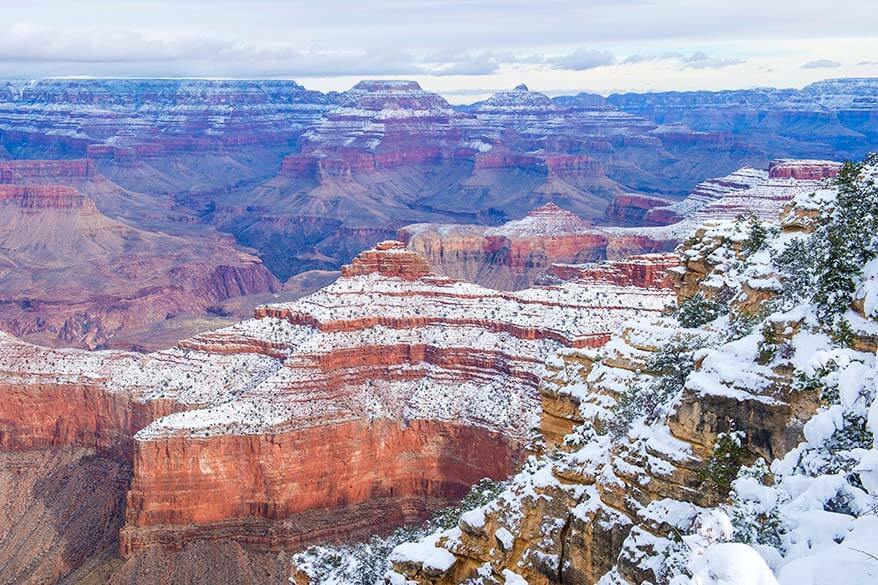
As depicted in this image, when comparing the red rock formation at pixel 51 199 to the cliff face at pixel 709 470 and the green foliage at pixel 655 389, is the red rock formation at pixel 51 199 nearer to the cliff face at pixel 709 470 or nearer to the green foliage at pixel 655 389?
the cliff face at pixel 709 470

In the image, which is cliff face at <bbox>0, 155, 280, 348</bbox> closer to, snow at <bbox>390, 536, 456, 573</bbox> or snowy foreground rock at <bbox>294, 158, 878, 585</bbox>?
snow at <bbox>390, 536, 456, 573</bbox>

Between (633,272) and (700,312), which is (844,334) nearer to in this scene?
(700,312)

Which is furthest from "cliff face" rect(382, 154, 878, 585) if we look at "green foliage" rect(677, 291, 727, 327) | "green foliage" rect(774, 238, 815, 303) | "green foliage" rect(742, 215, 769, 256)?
"green foliage" rect(742, 215, 769, 256)

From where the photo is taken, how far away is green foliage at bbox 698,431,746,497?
2050 cm

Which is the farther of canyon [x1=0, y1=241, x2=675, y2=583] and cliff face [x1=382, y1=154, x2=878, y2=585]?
canyon [x1=0, y1=241, x2=675, y2=583]

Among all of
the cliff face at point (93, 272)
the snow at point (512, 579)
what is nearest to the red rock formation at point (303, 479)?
the snow at point (512, 579)

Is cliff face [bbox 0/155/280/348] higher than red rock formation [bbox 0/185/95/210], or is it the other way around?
red rock formation [bbox 0/185/95/210]

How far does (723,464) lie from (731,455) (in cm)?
26

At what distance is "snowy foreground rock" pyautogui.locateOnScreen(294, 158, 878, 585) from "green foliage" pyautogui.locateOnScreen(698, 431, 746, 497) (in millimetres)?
27

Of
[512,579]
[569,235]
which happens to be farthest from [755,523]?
[569,235]

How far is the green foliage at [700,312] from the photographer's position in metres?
31.9

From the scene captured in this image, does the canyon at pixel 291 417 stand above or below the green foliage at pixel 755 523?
below

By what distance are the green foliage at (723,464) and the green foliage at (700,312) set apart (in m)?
11.2

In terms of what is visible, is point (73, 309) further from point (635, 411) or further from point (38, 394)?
point (635, 411)
